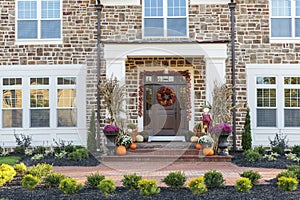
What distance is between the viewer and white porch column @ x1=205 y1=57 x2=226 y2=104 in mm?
13234

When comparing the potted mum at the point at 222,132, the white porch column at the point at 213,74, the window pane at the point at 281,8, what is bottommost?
the potted mum at the point at 222,132

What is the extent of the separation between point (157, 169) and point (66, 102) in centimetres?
547

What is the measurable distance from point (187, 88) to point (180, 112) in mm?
1031

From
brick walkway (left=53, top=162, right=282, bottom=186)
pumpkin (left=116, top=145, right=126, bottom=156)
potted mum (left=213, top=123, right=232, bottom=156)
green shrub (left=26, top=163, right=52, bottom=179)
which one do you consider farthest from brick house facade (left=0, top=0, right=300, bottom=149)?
green shrub (left=26, top=163, right=52, bottom=179)

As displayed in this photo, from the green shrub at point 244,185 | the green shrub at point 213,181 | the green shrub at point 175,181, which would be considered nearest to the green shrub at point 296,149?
the green shrub at point 213,181

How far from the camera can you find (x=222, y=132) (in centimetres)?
1200

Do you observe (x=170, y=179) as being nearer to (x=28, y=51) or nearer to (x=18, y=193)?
(x=18, y=193)

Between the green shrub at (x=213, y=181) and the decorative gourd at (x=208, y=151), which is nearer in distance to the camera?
the green shrub at (x=213, y=181)

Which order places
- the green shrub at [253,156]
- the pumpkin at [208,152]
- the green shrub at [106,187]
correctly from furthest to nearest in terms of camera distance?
the pumpkin at [208,152]
the green shrub at [253,156]
the green shrub at [106,187]

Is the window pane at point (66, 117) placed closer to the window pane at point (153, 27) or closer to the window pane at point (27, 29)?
the window pane at point (27, 29)

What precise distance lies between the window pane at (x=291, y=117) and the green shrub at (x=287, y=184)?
734 cm

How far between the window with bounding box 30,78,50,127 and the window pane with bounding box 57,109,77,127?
0.41m

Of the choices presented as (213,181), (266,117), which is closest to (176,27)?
(266,117)

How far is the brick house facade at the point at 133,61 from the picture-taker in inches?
569
